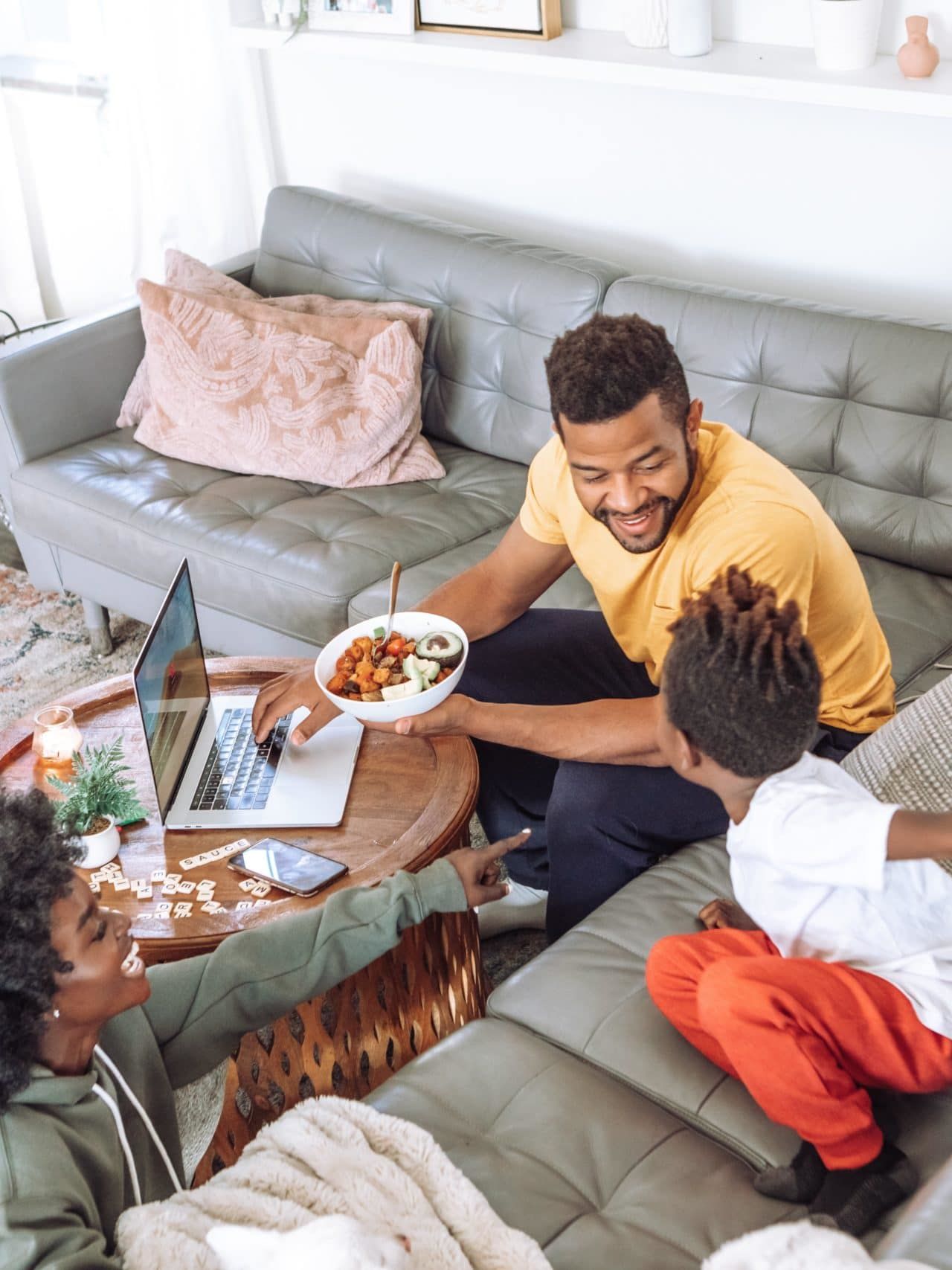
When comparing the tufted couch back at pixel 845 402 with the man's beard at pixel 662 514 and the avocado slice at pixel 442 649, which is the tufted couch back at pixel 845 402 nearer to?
the man's beard at pixel 662 514

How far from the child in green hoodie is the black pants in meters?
0.31

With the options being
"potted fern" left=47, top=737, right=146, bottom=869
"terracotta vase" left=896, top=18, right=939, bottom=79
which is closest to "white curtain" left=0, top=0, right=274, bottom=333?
"terracotta vase" left=896, top=18, right=939, bottom=79

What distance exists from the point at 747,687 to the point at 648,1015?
17.2 inches

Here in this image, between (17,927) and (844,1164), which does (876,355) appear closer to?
(844,1164)

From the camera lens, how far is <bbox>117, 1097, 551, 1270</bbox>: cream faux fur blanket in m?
1.16

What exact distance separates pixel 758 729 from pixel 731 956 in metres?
0.27

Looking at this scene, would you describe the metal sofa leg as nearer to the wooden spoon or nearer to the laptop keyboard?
the laptop keyboard

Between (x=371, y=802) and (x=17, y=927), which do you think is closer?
(x=17, y=927)

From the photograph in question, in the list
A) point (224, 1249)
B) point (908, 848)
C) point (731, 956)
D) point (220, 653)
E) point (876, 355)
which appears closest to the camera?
point (224, 1249)

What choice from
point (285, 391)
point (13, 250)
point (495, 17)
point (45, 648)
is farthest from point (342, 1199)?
point (13, 250)

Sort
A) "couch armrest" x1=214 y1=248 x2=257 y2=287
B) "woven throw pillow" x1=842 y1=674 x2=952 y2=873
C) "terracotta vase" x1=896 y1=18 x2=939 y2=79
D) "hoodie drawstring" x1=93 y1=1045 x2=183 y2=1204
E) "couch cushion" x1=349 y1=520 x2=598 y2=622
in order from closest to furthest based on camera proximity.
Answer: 1. "hoodie drawstring" x1=93 y1=1045 x2=183 y2=1204
2. "woven throw pillow" x1=842 y1=674 x2=952 y2=873
3. "terracotta vase" x1=896 y1=18 x2=939 y2=79
4. "couch cushion" x1=349 y1=520 x2=598 y2=622
5. "couch armrest" x1=214 y1=248 x2=257 y2=287

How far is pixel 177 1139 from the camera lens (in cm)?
151

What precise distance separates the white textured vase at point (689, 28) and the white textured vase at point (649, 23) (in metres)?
0.06

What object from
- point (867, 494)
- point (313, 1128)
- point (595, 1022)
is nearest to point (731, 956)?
point (595, 1022)
